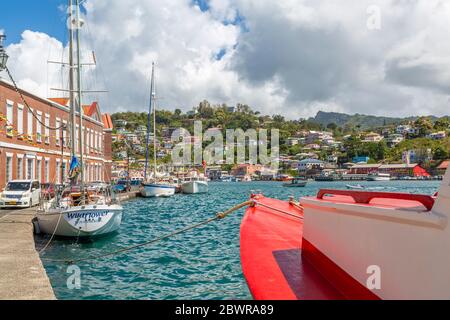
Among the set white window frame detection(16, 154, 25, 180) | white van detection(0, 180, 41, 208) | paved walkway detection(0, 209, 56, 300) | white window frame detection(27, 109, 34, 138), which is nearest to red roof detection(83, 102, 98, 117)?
white window frame detection(27, 109, 34, 138)

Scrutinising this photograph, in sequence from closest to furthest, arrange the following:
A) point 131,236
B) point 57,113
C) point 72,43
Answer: point 131,236 < point 72,43 < point 57,113

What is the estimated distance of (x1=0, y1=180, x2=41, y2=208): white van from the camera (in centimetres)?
2469

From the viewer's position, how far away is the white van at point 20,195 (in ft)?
81.0

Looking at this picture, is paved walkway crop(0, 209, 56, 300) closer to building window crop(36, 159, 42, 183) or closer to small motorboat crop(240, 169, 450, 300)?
small motorboat crop(240, 169, 450, 300)

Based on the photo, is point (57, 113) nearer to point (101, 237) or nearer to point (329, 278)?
point (101, 237)

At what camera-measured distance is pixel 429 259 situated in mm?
2854

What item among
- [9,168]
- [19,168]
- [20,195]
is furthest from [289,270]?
[19,168]

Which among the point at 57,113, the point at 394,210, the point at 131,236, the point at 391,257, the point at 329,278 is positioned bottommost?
the point at 131,236

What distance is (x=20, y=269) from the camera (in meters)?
9.06

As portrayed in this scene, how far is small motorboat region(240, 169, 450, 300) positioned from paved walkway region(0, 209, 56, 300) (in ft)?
12.5

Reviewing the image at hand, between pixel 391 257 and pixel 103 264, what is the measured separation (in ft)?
34.8

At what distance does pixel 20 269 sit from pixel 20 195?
58.7ft

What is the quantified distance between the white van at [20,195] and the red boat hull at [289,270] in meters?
21.4
